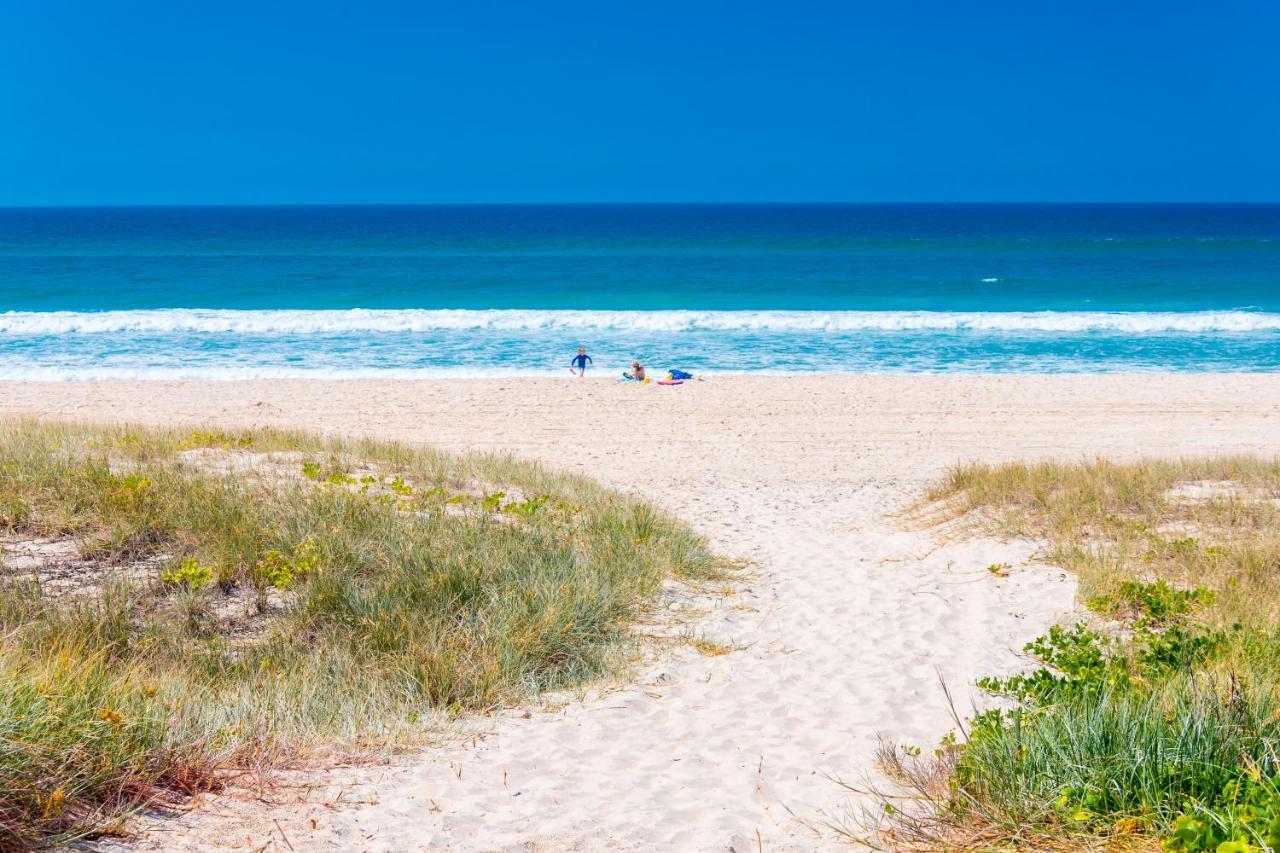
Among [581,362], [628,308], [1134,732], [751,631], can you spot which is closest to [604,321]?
[628,308]

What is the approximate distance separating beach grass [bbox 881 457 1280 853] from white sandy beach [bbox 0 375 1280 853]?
380 mm

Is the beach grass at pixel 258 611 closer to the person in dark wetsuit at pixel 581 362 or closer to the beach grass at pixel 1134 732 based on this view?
the beach grass at pixel 1134 732

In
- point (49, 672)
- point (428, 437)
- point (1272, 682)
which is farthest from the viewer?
point (428, 437)

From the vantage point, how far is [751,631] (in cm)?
651

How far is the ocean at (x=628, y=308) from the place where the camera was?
85.9ft

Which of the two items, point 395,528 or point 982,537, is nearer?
point 395,528

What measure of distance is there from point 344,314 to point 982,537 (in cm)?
2975

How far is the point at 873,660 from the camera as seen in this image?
5.95m

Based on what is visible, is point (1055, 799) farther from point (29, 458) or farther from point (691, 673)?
point (29, 458)

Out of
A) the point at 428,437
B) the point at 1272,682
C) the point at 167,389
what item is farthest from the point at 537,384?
the point at 1272,682

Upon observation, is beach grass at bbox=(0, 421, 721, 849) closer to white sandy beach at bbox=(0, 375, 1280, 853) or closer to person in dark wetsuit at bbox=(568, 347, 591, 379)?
white sandy beach at bbox=(0, 375, 1280, 853)

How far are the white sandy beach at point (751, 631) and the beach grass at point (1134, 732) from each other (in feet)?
1.25

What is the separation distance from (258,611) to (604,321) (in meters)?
28.3

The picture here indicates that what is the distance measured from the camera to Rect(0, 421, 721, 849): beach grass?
374 centimetres
